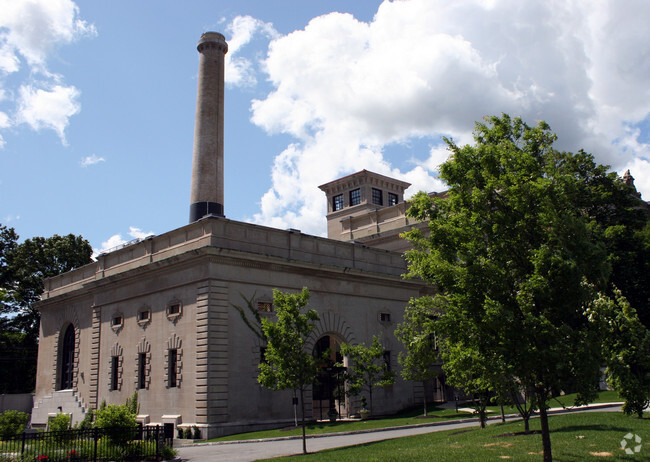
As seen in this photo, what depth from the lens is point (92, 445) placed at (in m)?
20.1

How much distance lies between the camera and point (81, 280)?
148 ft

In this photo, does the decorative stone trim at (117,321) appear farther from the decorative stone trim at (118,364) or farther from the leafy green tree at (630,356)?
the leafy green tree at (630,356)

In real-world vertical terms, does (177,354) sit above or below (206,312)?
below

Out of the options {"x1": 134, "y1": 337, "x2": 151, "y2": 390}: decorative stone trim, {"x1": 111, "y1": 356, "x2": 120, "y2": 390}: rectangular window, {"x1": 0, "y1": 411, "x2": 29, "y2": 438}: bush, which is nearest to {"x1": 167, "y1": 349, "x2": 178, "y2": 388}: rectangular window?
{"x1": 134, "y1": 337, "x2": 151, "y2": 390}: decorative stone trim

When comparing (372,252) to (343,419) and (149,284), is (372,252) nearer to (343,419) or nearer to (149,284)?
(343,419)

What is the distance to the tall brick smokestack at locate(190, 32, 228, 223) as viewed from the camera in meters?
45.7

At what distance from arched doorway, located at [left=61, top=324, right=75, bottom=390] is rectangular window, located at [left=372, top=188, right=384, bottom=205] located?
30.3m

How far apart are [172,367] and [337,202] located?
3259 cm

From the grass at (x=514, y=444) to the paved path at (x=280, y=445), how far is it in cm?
218

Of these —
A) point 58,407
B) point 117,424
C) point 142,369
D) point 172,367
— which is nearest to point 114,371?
point 142,369

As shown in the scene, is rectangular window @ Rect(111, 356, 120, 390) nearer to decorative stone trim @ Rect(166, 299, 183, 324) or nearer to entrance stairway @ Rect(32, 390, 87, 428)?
entrance stairway @ Rect(32, 390, 87, 428)

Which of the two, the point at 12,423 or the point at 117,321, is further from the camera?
the point at 117,321

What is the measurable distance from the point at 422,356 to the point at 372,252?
10147 mm

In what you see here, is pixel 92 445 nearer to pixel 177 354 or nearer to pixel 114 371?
pixel 177 354
